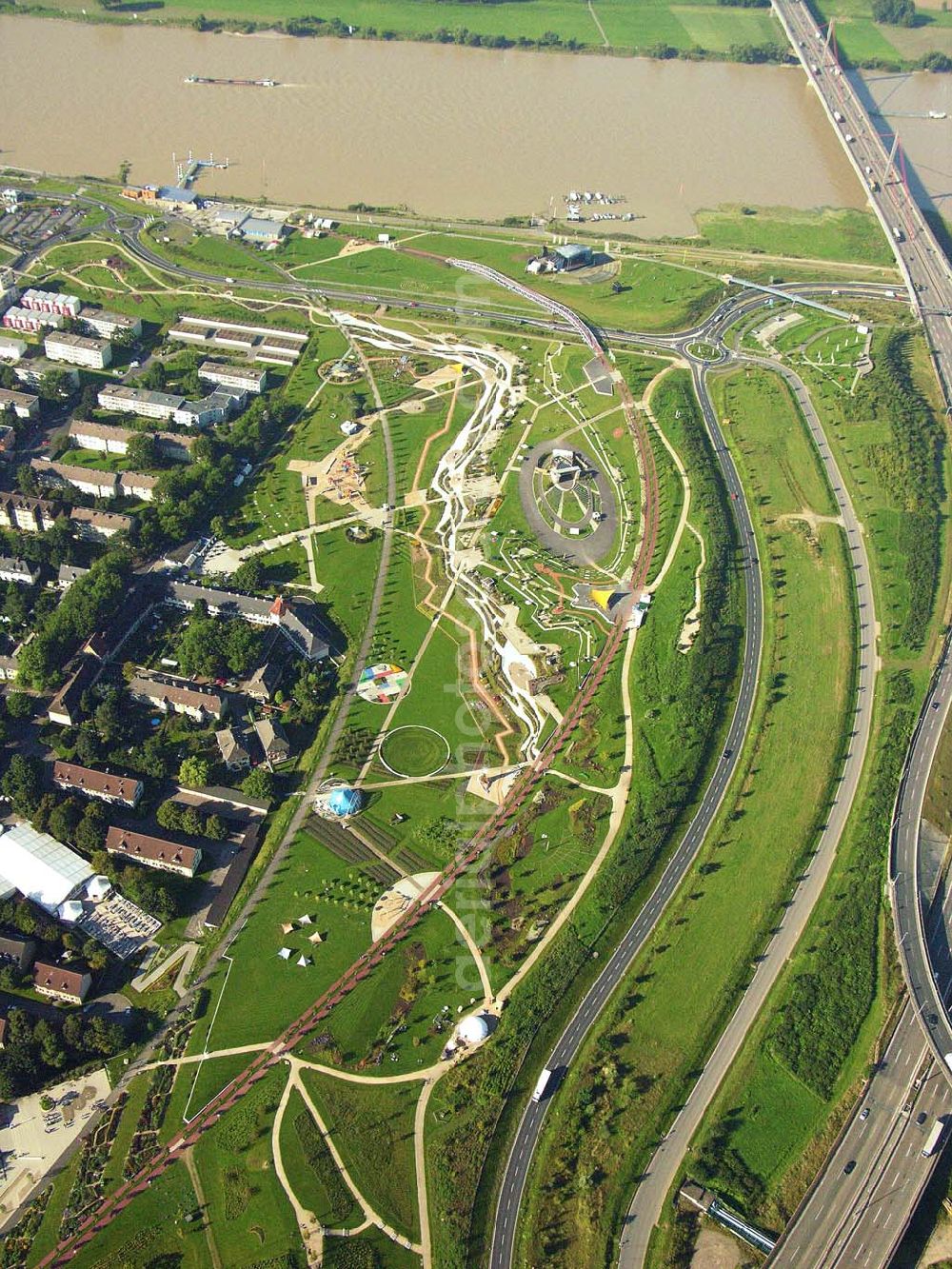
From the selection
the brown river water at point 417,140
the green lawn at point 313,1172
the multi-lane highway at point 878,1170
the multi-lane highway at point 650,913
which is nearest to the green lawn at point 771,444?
the multi-lane highway at point 650,913

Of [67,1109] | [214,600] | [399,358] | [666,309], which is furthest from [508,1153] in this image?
[666,309]

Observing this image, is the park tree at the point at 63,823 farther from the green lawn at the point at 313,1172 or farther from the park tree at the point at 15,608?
the green lawn at the point at 313,1172

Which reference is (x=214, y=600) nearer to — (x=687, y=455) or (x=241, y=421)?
(x=241, y=421)

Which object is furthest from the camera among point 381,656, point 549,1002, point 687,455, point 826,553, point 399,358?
point 399,358

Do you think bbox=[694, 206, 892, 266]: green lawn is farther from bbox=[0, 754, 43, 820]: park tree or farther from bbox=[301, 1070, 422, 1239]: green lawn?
bbox=[301, 1070, 422, 1239]: green lawn

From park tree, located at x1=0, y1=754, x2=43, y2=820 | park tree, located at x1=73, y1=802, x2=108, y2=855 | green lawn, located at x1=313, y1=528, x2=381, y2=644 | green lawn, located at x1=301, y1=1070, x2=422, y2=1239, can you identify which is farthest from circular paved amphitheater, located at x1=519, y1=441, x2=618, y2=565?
green lawn, located at x1=301, y1=1070, x2=422, y2=1239

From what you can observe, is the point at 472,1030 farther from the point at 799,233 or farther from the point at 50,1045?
the point at 799,233
